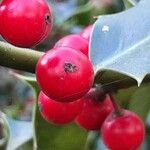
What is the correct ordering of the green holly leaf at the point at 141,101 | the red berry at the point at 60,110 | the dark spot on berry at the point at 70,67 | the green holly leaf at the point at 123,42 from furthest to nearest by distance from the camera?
the green holly leaf at the point at 141,101 → the red berry at the point at 60,110 → the green holly leaf at the point at 123,42 → the dark spot on berry at the point at 70,67

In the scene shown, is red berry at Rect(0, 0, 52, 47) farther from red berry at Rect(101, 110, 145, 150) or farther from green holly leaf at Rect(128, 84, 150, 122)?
green holly leaf at Rect(128, 84, 150, 122)

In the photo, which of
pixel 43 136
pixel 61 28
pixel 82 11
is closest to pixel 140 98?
pixel 43 136

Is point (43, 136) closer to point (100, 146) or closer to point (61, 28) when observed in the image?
point (100, 146)

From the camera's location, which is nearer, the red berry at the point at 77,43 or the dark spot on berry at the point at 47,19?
the dark spot on berry at the point at 47,19

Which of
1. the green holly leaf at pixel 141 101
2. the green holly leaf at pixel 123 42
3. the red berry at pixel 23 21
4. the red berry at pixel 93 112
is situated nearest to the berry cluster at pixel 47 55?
the red berry at pixel 23 21

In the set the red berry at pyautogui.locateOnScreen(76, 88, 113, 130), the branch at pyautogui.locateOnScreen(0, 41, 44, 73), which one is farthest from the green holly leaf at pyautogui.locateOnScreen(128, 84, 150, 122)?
the branch at pyautogui.locateOnScreen(0, 41, 44, 73)

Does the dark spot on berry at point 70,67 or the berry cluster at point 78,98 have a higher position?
the dark spot on berry at point 70,67

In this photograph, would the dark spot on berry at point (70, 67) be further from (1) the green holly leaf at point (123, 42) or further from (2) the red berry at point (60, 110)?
(2) the red berry at point (60, 110)
